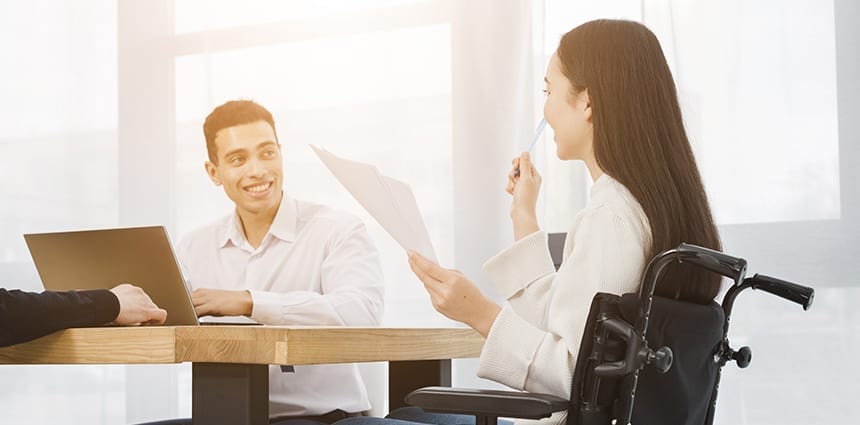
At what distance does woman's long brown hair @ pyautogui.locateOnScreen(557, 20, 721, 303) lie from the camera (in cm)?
139

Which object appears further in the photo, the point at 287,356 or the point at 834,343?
the point at 834,343

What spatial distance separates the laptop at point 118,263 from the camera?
1.78m

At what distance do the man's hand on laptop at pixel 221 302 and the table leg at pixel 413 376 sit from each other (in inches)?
18.3

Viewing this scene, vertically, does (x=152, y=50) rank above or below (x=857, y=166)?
above

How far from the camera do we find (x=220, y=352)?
146 centimetres

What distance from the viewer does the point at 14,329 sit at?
1.54 meters

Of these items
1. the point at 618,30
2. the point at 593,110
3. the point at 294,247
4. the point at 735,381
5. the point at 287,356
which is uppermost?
the point at 618,30

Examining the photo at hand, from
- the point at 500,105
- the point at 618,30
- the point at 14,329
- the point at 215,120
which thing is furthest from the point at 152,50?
the point at 618,30

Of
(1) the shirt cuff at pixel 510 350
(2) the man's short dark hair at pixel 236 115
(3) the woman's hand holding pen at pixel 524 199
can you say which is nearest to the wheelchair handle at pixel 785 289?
(1) the shirt cuff at pixel 510 350

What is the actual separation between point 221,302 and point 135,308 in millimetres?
356

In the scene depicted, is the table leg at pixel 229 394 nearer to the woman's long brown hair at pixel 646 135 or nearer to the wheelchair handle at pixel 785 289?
the woman's long brown hair at pixel 646 135

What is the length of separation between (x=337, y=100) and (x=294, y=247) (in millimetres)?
1111

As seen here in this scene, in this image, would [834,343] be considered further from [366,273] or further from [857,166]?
[366,273]

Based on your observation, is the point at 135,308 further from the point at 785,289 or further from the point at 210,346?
the point at 785,289
